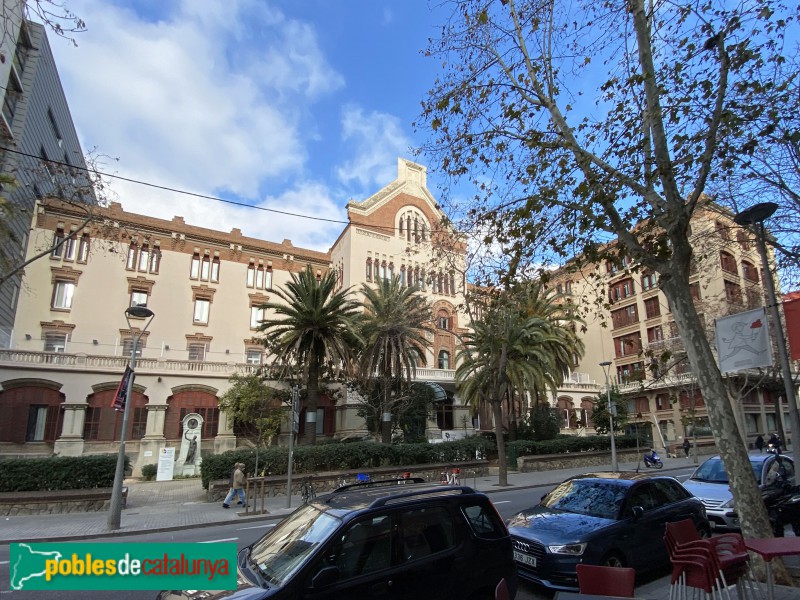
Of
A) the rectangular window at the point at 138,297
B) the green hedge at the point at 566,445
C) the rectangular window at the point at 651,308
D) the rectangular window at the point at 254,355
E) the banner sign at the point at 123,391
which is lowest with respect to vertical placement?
the green hedge at the point at 566,445

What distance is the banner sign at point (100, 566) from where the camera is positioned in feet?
8.97

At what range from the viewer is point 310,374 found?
90.7 ft

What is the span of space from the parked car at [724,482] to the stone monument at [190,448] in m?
24.4

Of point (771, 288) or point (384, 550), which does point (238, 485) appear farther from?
point (771, 288)

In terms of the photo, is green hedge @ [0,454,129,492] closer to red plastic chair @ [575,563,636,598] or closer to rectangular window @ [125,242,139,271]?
red plastic chair @ [575,563,636,598]

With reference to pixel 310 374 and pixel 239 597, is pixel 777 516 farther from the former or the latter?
pixel 310 374

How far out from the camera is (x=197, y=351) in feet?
121

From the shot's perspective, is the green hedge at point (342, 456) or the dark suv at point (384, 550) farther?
the green hedge at point (342, 456)

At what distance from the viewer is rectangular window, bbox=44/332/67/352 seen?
32094mm

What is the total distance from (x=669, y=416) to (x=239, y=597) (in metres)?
51.0

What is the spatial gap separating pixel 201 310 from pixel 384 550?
37.2 metres

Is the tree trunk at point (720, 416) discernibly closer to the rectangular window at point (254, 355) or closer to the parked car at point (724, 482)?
the parked car at point (724, 482)

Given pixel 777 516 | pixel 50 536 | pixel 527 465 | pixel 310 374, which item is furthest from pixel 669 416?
pixel 50 536

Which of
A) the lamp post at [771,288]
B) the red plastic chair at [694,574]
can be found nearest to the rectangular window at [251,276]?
the lamp post at [771,288]
